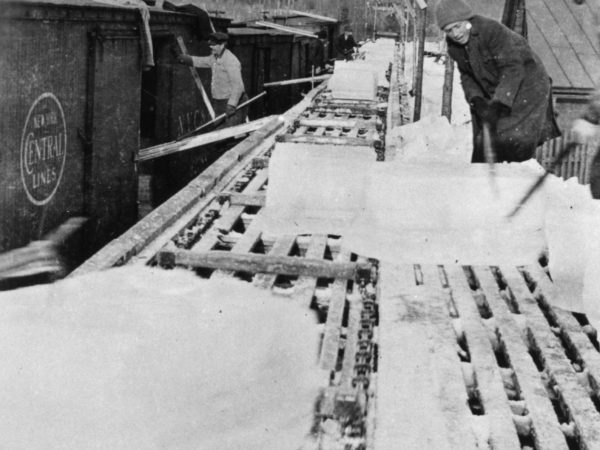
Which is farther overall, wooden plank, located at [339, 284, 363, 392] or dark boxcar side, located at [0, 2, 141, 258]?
dark boxcar side, located at [0, 2, 141, 258]

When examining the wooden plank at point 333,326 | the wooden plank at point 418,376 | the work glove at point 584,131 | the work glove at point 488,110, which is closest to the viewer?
the wooden plank at point 418,376

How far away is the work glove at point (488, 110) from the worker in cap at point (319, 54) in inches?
570

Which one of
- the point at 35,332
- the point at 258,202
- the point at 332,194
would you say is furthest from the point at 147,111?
the point at 35,332

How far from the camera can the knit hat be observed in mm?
5223

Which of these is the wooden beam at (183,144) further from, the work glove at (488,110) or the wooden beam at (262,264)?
the wooden beam at (262,264)

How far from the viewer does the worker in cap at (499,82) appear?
543cm

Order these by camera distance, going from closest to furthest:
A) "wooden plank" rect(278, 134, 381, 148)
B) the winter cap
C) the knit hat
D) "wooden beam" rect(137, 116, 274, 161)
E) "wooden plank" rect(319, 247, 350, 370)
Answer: "wooden plank" rect(319, 247, 350, 370) < the knit hat < "wooden plank" rect(278, 134, 381, 148) < "wooden beam" rect(137, 116, 274, 161) < the winter cap

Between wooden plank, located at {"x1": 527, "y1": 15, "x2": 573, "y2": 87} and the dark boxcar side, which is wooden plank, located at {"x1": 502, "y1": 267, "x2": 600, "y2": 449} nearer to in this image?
the dark boxcar side

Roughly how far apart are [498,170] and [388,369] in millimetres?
1588

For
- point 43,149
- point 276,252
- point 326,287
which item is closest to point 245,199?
point 276,252

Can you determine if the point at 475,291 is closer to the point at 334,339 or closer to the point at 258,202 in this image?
the point at 334,339

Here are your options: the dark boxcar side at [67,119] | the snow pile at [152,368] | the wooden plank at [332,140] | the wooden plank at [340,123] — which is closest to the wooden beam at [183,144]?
the dark boxcar side at [67,119]

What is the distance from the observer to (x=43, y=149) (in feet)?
18.1

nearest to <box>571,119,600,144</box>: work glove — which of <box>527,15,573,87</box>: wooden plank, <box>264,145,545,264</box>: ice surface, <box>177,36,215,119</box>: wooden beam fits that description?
<box>264,145,545,264</box>: ice surface
